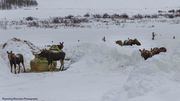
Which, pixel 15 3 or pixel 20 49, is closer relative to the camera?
pixel 20 49

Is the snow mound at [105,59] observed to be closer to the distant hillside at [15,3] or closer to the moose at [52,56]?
the moose at [52,56]

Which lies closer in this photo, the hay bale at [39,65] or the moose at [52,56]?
the hay bale at [39,65]

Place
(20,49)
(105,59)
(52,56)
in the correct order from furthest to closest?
1. (20,49)
2. (105,59)
3. (52,56)

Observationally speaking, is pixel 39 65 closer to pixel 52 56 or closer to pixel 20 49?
pixel 52 56

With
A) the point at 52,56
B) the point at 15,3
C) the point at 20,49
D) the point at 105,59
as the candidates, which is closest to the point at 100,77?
the point at 105,59

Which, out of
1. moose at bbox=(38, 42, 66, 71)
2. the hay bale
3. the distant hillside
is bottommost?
the distant hillside

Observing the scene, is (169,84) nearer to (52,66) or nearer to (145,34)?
(52,66)

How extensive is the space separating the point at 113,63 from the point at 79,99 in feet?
22.9

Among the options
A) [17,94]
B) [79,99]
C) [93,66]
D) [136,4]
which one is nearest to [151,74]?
[79,99]

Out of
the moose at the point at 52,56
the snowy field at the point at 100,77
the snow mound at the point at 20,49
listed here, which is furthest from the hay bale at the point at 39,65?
the snow mound at the point at 20,49

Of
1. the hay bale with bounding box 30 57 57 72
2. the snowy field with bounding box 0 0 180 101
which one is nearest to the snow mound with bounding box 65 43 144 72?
the snowy field with bounding box 0 0 180 101

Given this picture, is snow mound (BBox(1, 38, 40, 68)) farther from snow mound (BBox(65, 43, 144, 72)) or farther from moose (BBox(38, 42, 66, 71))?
snow mound (BBox(65, 43, 144, 72))


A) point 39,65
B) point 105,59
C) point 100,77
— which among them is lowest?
point 100,77

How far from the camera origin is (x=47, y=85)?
56.5 ft
